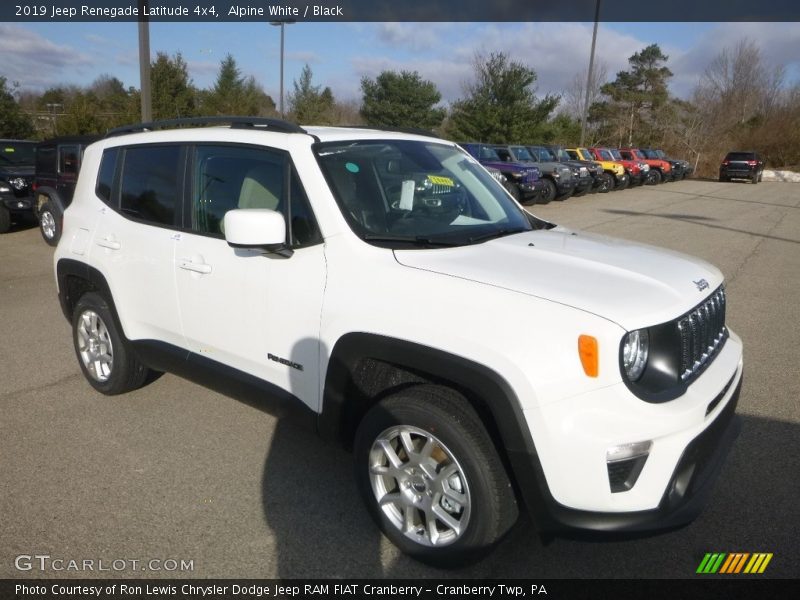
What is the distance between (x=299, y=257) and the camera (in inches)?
117

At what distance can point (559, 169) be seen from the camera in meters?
19.4

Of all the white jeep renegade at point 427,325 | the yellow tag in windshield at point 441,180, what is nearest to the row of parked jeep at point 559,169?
the yellow tag in windshield at point 441,180

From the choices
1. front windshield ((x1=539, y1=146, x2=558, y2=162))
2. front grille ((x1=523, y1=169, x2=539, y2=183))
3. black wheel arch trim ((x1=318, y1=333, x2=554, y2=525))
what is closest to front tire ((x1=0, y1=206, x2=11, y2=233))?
black wheel arch trim ((x1=318, y1=333, x2=554, y2=525))

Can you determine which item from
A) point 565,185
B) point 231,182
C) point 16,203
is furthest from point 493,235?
point 565,185

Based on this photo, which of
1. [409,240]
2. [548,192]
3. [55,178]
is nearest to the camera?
[409,240]

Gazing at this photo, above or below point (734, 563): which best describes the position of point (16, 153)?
above

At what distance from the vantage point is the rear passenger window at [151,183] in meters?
3.71

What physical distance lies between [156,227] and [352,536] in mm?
2138

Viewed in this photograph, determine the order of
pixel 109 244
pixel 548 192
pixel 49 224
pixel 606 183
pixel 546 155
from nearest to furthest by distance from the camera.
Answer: pixel 109 244 < pixel 49 224 < pixel 548 192 < pixel 546 155 < pixel 606 183

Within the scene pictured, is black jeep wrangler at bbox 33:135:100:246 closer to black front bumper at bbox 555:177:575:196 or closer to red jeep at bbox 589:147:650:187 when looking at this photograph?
black front bumper at bbox 555:177:575:196

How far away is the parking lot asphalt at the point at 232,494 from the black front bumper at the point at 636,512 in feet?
0.31

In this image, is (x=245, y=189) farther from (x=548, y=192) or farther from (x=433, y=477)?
(x=548, y=192)

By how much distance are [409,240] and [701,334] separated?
4.41 ft

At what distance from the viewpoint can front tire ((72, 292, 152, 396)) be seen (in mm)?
4199
